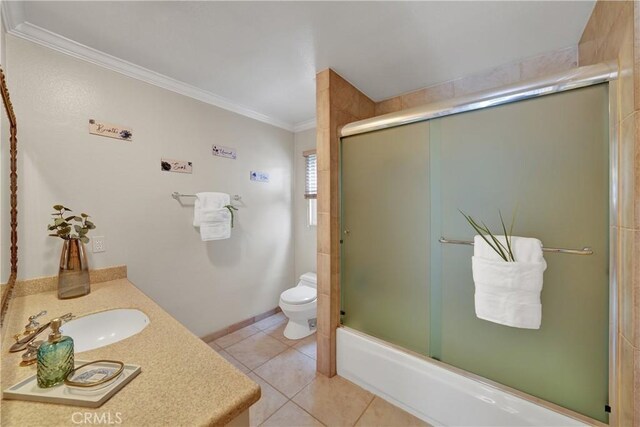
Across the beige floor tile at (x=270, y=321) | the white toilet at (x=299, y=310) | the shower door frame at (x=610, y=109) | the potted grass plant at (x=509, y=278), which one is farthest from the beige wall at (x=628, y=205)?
the beige floor tile at (x=270, y=321)

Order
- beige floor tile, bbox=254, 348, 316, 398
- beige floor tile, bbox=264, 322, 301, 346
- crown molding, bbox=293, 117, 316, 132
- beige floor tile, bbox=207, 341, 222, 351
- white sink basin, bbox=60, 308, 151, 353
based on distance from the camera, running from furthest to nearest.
A: crown molding, bbox=293, 117, 316, 132
beige floor tile, bbox=264, 322, 301, 346
beige floor tile, bbox=207, 341, 222, 351
beige floor tile, bbox=254, 348, 316, 398
white sink basin, bbox=60, 308, 151, 353

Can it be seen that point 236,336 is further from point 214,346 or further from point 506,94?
point 506,94

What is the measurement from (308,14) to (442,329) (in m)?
1.87

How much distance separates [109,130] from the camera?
1.55 meters

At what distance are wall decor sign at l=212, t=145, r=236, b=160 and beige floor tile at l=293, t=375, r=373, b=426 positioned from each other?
6.56ft

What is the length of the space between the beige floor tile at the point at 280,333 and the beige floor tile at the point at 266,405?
499mm

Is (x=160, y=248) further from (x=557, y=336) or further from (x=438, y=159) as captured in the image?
(x=557, y=336)

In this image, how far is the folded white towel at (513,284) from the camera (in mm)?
1024

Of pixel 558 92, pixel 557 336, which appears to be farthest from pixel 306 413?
pixel 558 92

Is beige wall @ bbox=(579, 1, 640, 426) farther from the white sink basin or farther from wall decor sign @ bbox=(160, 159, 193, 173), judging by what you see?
wall decor sign @ bbox=(160, 159, 193, 173)

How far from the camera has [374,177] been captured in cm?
160

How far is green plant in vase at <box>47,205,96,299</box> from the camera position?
Result: 1.25 meters

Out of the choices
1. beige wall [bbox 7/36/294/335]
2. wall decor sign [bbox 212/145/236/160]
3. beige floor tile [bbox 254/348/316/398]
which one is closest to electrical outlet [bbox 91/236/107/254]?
beige wall [bbox 7/36/294/335]

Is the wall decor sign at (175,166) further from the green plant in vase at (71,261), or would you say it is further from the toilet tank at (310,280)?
the toilet tank at (310,280)
